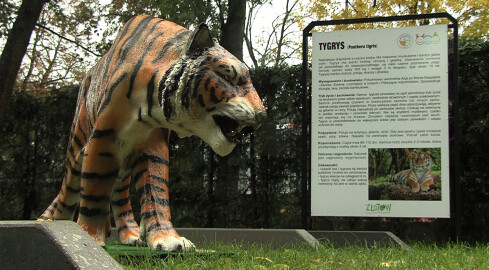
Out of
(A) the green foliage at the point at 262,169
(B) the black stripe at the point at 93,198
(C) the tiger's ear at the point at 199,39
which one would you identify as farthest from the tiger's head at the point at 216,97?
(A) the green foliage at the point at 262,169

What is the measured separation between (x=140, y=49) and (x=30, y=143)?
21.6 ft

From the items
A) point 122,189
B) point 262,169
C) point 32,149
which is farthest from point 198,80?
point 32,149

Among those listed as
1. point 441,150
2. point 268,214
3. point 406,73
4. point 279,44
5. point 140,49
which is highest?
point 279,44

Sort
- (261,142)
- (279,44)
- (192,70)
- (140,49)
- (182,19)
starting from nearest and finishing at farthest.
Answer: (192,70)
(140,49)
(261,142)
(182,19)
(279,44)

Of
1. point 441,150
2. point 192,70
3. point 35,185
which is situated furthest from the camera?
point 35,185

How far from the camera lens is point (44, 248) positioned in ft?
7.07

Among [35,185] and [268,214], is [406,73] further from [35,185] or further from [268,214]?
[35,185]

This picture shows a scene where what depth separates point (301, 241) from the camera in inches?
187

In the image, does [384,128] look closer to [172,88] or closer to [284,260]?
[284,260]

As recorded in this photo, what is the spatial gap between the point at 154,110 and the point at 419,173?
12.5 feet

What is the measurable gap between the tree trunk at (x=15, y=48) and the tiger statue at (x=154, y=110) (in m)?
5.00

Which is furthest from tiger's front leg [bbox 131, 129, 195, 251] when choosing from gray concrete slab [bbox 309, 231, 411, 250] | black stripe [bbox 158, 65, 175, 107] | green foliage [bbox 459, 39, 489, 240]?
green foliage [bbox 459, 39, 489, 240]

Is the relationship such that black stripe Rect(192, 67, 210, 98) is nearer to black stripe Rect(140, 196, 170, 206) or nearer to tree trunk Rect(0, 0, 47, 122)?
black stripe Rect(140, 196, 170, 206)

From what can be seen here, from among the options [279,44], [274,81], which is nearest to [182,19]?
[274,81]
